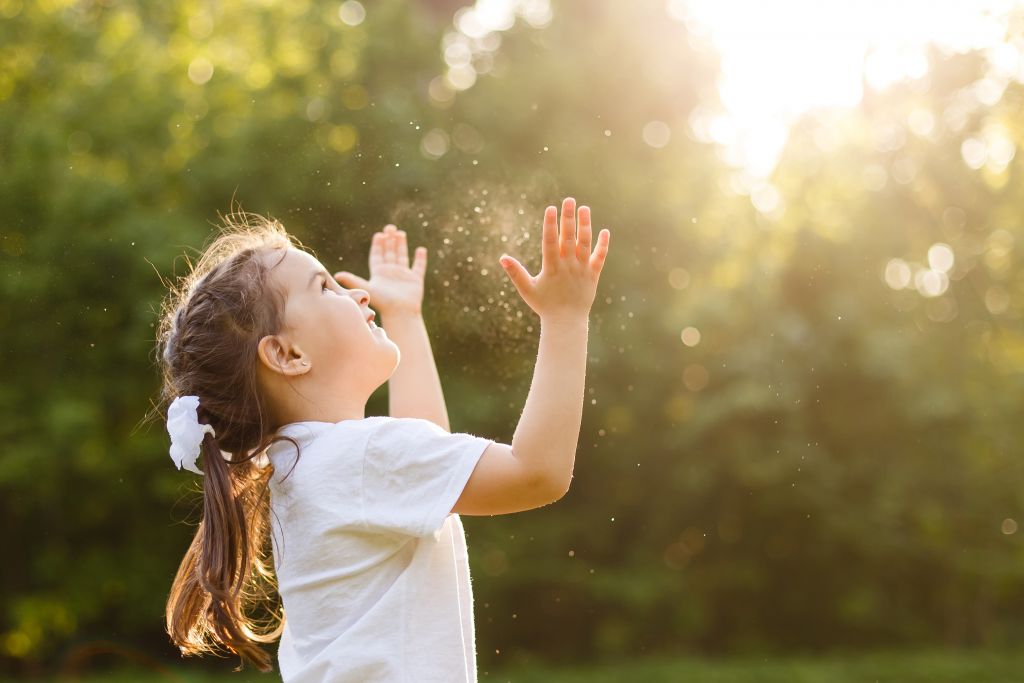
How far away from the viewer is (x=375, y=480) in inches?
59.8

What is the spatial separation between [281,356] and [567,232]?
517mm

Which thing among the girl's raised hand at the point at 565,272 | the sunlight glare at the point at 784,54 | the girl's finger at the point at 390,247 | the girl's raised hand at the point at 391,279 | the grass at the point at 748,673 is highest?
the sunlight glare at the point at 784,54

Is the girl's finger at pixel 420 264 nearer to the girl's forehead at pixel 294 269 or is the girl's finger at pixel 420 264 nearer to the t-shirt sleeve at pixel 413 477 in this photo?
the girl's forehead at pixel 294 269

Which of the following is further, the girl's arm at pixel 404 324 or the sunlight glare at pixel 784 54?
the sunlight glare at pixel 784 54

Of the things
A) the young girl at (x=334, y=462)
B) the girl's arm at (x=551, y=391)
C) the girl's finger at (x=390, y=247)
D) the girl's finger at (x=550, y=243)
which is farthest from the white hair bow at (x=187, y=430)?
the girl's finger at (x=390, y=247)

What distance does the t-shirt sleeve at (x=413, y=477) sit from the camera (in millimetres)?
1492

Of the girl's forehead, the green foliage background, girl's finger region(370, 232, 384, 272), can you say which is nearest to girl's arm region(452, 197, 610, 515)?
the girl's forehead

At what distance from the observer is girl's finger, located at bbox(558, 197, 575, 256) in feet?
5.09

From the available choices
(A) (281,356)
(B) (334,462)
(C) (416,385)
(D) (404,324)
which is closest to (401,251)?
(D) (404,324)

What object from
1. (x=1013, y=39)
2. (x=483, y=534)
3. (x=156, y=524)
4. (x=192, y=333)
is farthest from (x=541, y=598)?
(x=192, y=333)

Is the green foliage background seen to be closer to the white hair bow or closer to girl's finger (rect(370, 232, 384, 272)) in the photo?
girl's finger (rect(370, 232, 384, 272))

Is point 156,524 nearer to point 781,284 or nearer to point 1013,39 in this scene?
point 781,284

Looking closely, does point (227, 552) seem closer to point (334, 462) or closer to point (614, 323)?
point (334, 462)

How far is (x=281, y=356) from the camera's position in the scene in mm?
1724
